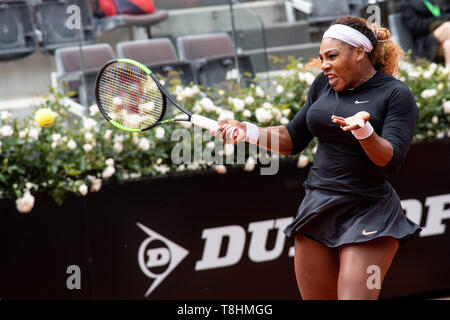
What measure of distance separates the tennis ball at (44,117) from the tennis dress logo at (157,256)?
719 mm

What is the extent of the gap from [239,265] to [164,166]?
27.6 inches

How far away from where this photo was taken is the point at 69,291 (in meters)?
3.62

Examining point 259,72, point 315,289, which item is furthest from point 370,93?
point 259,72

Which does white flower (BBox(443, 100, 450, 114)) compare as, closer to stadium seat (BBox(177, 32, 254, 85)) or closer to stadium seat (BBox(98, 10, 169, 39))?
stadium seat (BBox(177, 32, 254, 85))

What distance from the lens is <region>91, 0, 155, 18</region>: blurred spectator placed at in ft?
17.1

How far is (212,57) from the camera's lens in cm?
498

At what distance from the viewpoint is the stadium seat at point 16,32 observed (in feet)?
16.9

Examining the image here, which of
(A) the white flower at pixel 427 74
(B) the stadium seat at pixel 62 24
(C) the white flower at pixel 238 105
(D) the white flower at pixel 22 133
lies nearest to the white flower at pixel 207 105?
(C) the white flower at pixel 238 105

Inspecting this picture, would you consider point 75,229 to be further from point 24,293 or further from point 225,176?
point 225,176

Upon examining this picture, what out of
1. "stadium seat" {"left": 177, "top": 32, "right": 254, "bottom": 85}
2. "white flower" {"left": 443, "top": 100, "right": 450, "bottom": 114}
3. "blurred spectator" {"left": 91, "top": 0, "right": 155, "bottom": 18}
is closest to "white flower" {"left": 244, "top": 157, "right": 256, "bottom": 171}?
A: "stadium seat" {"left": 177, "top": 32, "right": 254, "bottom": 85}

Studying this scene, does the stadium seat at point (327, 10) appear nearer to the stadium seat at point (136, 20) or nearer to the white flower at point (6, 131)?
the stadium seat at point (136, 20)

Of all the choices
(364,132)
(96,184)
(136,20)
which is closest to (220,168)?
(96,184)

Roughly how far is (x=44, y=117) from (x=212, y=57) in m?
1.81

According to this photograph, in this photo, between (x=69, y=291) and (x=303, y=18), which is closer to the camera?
(x=69, y=291)
